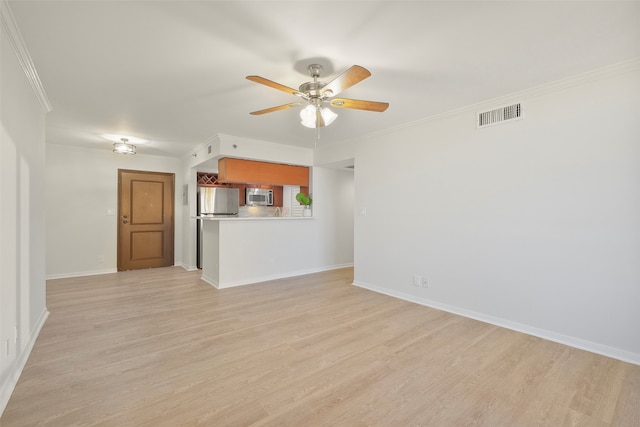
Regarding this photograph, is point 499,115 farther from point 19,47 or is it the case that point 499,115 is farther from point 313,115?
point 19,47

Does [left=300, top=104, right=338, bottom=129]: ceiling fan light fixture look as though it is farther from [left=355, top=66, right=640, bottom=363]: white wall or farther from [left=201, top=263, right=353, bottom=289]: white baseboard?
[left=201, top=263, right=353, bottom=289]: white baseboard

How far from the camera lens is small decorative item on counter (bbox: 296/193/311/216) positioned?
547 cm

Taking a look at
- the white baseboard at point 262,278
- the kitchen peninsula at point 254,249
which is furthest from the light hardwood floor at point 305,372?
the kitchen peninsula at point 254,249

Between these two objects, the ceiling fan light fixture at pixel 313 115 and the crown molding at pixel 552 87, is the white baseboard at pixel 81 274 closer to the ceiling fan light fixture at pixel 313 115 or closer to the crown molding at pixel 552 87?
the ceiling fan light fixture at pixel 313 115

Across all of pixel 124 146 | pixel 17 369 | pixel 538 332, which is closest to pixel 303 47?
pixel 17 369

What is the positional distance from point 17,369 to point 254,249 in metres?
2.99

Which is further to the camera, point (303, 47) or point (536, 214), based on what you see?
point (536, 214)

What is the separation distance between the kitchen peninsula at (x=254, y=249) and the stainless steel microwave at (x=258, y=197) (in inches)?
67.6

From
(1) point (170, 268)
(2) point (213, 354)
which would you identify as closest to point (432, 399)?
(2) point (213, 354)

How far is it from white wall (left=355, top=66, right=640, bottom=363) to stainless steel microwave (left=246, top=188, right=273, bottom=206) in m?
3.63

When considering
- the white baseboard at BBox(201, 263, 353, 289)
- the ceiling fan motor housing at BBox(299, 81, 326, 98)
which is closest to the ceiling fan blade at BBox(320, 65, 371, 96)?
the ceiling fan motor housing at BBox(299, 81, 326, 98)

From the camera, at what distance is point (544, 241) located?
8.87 feet

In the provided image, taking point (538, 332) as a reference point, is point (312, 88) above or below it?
above

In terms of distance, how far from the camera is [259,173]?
5035mm
